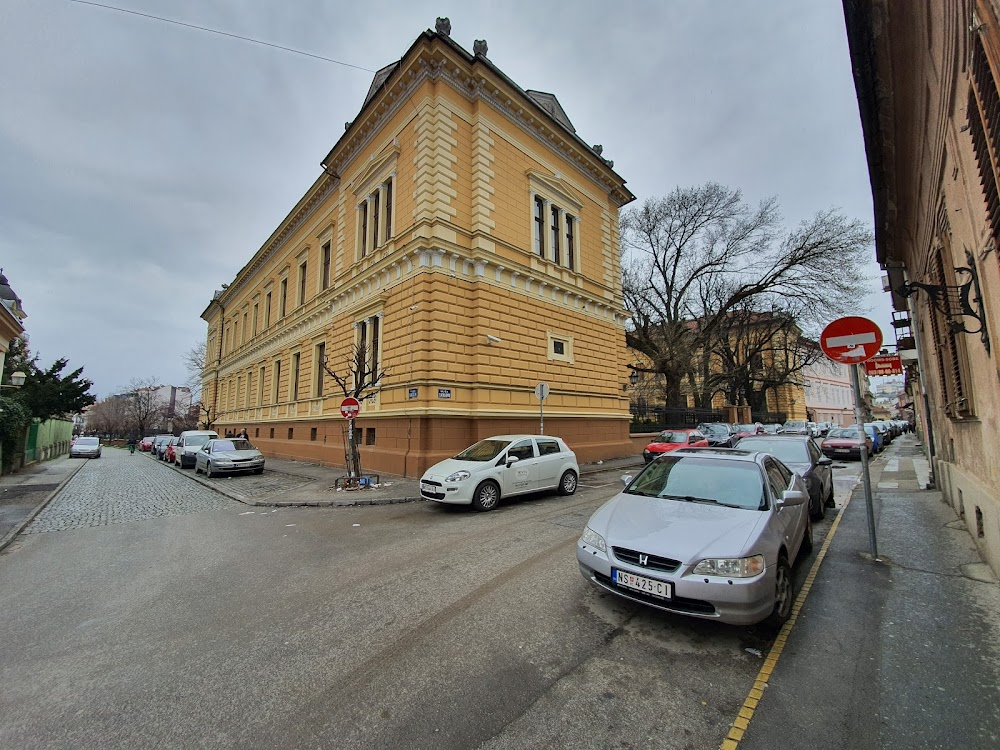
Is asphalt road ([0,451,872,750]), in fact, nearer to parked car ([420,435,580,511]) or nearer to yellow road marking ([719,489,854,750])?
yellow road marking ([719,489,854,750])

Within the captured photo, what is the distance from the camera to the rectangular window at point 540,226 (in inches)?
697

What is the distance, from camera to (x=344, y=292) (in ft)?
59.5

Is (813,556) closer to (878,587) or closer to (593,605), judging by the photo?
(878,587)

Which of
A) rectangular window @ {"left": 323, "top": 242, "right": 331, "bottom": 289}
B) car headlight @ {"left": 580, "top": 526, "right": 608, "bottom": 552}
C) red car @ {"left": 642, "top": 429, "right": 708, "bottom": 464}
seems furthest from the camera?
rectangular window @ {"left": 323, "top": 242, "right": 331, "bottom": 289}

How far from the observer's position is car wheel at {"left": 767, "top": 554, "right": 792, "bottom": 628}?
3.63 meters

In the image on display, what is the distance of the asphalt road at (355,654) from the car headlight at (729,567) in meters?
0.58

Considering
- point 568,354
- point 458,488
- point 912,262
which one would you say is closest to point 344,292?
point 568,354

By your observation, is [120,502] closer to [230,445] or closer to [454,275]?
[230,445]

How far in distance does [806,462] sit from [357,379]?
458 inches

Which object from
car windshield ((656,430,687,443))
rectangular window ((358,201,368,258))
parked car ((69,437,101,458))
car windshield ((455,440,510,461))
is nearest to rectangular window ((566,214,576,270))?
rectangular window ((358,201,368,258))

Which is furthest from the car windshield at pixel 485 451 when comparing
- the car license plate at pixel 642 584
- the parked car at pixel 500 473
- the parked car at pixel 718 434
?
the parked car at pixel 718 434

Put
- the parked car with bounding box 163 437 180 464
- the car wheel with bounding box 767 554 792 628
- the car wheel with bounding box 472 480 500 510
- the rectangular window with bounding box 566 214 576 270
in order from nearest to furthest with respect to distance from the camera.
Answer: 1. the car wheel with bounding box 767 554 792 628
2. the car wheel with bounding box 472 480 500 510
3. the rectangular window with bounding box 566 214 576 270
4. the parked car with bounding box 163 437 180 464

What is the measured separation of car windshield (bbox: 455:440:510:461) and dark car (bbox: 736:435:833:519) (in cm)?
472

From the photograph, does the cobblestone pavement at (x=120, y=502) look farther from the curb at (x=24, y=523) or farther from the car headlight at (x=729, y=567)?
the car headlight at (x=729, y=567)
